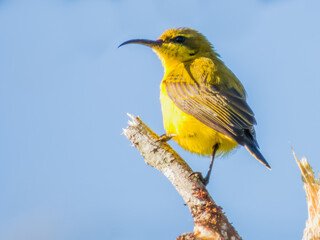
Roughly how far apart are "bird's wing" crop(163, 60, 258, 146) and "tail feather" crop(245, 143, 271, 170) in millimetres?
85

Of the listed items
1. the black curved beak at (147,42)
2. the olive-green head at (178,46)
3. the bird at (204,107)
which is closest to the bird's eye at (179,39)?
the olive-green head at (178,46)

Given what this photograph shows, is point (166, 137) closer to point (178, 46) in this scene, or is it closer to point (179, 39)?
point (178, 46)

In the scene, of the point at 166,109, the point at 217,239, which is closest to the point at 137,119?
the point at 166,109

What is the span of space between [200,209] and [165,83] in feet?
7.71

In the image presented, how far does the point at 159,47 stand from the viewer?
276 inches

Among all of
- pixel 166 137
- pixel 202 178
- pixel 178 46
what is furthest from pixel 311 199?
pixel 178 46

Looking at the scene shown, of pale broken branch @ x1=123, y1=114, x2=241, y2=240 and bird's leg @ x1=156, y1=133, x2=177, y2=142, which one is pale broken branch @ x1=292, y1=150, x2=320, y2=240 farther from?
bird's leg @ x1=156, y1=133, x2=177, y2=142

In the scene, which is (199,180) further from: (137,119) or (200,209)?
(137,119)

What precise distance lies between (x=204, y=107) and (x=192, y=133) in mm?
361

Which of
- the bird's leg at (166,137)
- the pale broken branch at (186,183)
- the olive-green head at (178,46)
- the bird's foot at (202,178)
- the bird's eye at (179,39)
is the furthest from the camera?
the bird's eye at (179,39)

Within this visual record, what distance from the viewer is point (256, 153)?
5199 mm

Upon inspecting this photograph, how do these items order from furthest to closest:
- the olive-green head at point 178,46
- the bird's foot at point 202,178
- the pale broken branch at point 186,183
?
the olive-green head at point 178,46, the bird's foot at point 202,178, the pale broken branch at point 186,183

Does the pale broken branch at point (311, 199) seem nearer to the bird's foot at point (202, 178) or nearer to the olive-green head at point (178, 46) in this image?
the bird's foot at point (202, 178)

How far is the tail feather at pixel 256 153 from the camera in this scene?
5059mm
